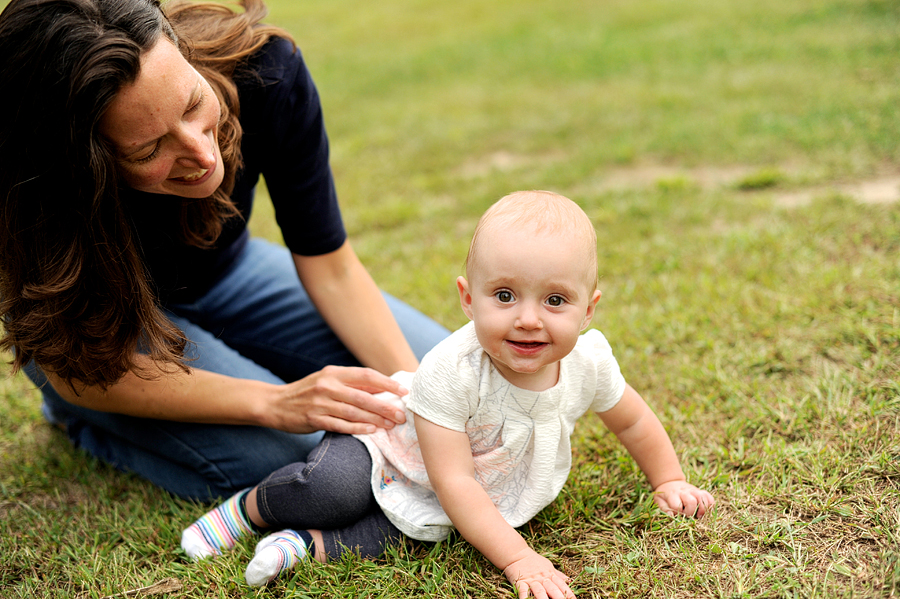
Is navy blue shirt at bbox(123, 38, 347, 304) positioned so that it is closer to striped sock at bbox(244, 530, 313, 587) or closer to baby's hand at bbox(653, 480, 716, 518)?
striped sock at bbox(244, 530, 313, 587)

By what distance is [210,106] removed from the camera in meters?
1.78

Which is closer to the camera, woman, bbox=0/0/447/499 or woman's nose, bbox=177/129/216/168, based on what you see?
woman, bbox=0/0/447/499

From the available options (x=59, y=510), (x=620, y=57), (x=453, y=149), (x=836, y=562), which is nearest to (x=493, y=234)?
(x=836, y=562)

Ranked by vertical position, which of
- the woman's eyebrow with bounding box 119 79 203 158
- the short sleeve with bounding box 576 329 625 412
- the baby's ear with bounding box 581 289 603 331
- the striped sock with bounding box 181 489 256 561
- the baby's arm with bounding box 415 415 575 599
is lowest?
the striped sock with bounding box 181 489 256 561

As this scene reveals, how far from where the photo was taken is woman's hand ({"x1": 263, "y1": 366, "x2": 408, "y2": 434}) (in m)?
1.97

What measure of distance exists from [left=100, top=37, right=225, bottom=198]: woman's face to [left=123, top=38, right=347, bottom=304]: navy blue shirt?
32 centimetres

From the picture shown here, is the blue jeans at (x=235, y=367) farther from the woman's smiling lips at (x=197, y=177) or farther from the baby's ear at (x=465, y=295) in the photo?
the baby's ear at (x=465, y=295)

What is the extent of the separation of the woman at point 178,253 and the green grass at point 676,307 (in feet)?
1.16

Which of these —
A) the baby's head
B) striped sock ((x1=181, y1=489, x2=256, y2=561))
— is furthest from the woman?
the baby's head

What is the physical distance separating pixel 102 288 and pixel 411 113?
5.25m

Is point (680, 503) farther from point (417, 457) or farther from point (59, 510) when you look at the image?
point (59, 510)

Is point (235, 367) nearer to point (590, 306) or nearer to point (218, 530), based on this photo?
point (218, 530)

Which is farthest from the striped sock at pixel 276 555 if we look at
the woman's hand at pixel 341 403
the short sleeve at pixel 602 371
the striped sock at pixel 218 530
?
the short sleeve at pixel 602 371

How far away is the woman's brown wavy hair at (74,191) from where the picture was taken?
60.4 inches
